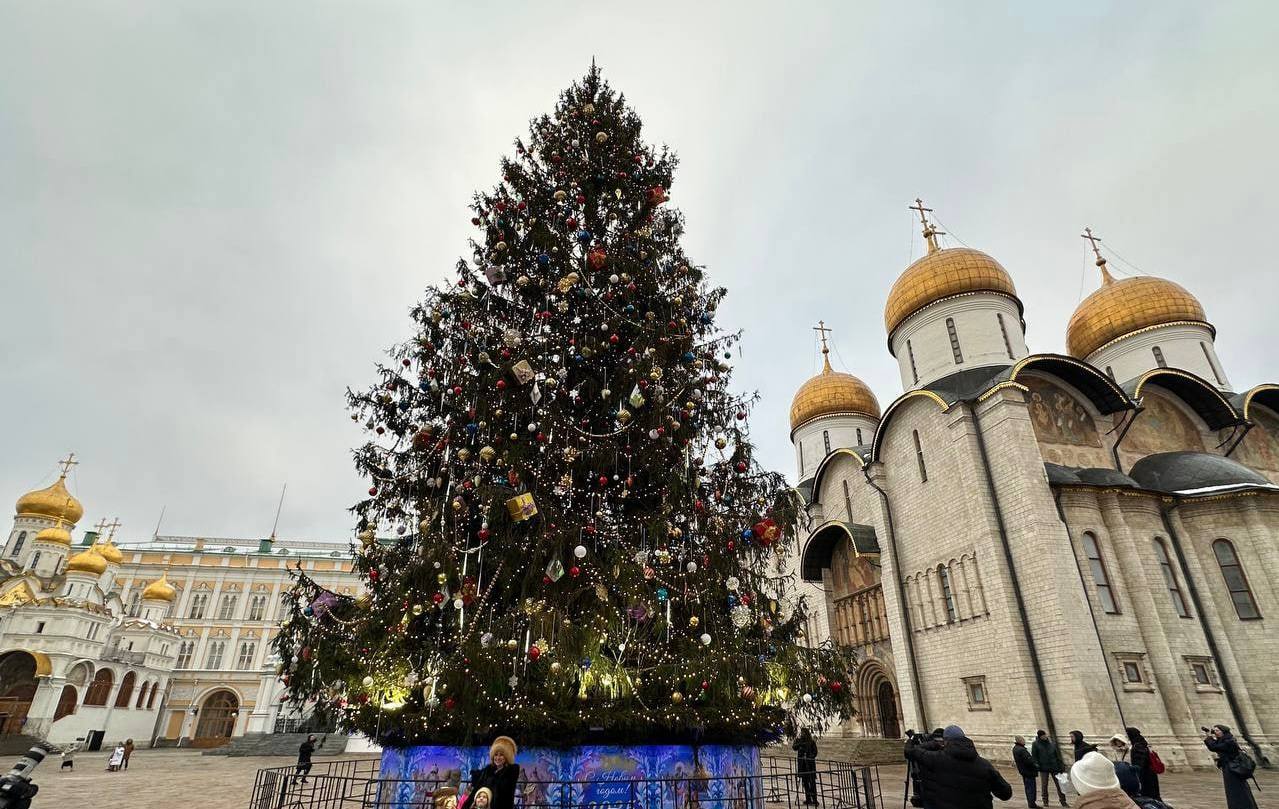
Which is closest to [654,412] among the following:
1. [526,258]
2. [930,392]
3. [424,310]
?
[526,258]

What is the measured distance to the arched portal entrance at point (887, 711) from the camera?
2145 cm

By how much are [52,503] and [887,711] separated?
48014mm

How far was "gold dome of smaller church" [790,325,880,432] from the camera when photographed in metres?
31.4

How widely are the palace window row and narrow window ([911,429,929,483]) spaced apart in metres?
2.69

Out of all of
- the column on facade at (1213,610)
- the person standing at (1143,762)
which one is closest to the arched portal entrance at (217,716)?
the person standing at (1143,762)

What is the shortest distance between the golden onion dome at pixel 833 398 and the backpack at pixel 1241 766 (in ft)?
78.4

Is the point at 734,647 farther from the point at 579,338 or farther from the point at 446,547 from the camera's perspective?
the point at 579,338

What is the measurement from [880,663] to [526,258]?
18643mm

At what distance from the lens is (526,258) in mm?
9375

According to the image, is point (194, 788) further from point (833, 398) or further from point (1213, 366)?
point (1213, 366)

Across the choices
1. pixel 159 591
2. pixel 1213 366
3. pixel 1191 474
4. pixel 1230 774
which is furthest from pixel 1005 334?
pixel 159 591

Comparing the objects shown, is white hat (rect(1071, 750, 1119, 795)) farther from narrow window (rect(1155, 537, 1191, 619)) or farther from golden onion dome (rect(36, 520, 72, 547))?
golden onion dome (rect(36, 520, 72, 547))

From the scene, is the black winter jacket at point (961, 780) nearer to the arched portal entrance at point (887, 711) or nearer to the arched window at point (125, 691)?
the arched portal entrance at point (887, 711)

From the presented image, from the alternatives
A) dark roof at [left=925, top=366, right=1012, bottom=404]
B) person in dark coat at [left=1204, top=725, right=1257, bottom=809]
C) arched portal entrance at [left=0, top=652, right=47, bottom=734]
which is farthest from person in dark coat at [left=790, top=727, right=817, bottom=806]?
arched portal entrance at [left=0, top=652, right=47, bottom=734]
